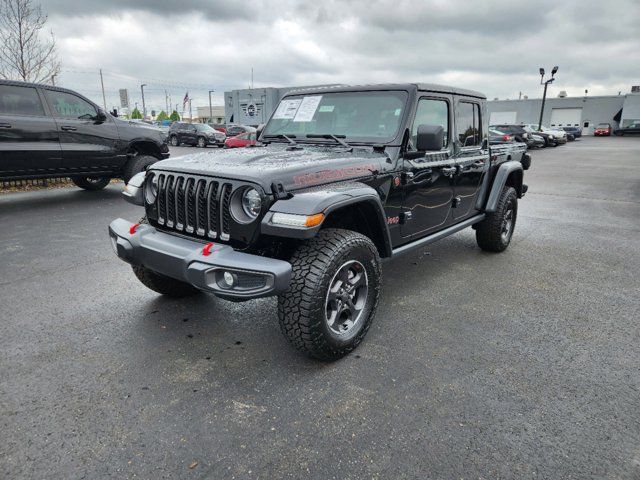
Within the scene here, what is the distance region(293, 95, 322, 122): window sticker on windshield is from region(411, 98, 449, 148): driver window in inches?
35.2

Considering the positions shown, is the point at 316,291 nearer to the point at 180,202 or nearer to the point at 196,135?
the point at 180,202

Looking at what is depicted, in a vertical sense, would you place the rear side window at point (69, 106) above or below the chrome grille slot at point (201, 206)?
above

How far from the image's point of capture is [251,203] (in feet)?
8.43

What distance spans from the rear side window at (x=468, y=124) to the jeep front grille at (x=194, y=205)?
2586mm

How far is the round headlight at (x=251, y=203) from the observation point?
2.52 metres

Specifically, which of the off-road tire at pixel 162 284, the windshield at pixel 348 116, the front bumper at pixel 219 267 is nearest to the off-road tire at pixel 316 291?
the front bumper at pixel 219 267

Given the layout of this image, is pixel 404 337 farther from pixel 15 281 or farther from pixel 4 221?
pixel 4 221

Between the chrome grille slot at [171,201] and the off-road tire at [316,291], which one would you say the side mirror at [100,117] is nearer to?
the chrome grille slot at [171,201]

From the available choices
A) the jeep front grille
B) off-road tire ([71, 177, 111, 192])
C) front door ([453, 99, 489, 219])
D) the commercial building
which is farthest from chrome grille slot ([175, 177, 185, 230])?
the commercial building

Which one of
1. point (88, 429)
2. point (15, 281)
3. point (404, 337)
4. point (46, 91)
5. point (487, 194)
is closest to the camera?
point (88, 429)

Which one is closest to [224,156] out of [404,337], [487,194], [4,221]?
[404,337]

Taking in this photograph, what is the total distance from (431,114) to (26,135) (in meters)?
6.58

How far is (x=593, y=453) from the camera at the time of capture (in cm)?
204

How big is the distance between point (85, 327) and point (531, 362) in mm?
3218
